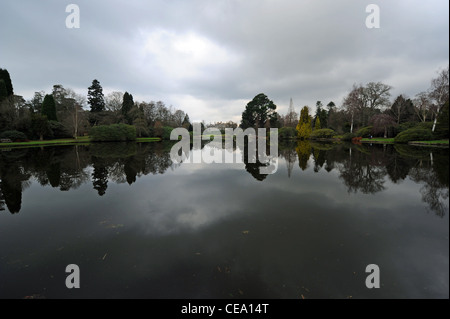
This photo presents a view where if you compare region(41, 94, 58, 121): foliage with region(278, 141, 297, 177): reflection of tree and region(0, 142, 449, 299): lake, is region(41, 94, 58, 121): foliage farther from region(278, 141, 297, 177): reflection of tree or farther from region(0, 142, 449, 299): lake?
region(278, 141, 297, 177): reflection of tree

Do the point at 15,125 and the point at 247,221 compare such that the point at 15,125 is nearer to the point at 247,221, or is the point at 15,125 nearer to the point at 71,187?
the point at 71,187

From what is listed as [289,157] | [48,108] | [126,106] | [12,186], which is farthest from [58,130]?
[289,157]

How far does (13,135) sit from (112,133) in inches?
491

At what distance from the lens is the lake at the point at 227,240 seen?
2807 mm

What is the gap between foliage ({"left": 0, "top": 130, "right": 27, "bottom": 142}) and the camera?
2662cm

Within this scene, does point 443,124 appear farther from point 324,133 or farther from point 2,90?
point 2,90

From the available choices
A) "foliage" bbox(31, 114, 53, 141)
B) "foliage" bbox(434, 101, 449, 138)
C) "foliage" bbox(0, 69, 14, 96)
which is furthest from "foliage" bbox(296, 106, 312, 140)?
"foliage" bbox(0, 69, 14, 96)

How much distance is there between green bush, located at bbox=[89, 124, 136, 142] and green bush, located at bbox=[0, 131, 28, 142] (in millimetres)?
8466

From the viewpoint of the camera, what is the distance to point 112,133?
34.9 m

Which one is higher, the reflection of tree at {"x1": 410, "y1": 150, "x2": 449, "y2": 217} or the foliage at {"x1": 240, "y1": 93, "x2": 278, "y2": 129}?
the foliage at {"x1": 240, "y1": 93, "x2": 278, "y2": 129}

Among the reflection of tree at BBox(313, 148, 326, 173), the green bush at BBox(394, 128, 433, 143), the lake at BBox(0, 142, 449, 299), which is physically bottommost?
the lake at BBox(0, 142, 449, 299)
